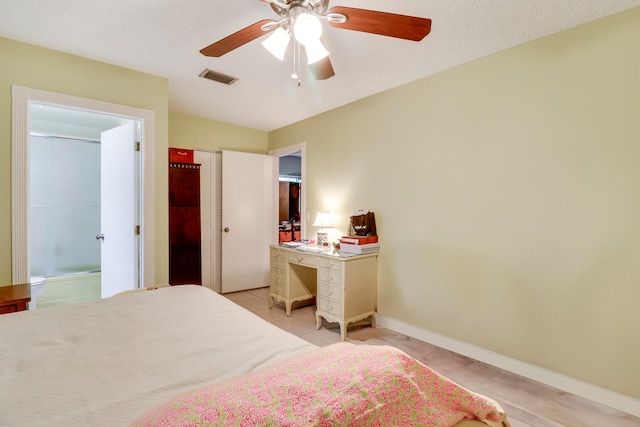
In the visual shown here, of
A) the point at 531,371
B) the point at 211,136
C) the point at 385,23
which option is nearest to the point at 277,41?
the point at 385,23

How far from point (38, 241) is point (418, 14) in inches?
192

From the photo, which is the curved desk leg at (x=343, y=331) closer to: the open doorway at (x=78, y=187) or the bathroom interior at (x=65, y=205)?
the open doorway at (x=78, y=187)

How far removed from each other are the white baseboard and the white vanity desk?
437 millimetres

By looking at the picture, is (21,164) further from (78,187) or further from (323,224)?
(323,224)

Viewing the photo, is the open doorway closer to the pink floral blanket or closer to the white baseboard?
the pink floral blanket

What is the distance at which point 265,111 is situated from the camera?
12.5 ft

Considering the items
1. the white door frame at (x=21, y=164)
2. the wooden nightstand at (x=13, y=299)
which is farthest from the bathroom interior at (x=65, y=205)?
the wooden nightstand at (x=13, y=299)

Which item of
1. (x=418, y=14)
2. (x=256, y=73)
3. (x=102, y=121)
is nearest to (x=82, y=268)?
(x=102, y=121)

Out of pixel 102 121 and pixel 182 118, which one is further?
pixel 182 118

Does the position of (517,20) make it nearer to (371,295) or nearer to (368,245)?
(368,245)

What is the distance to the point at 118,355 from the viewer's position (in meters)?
1.14

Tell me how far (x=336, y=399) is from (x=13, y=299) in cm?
226

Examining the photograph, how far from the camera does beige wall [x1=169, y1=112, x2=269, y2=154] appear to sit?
399 cm

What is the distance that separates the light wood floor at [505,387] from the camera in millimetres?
1769
